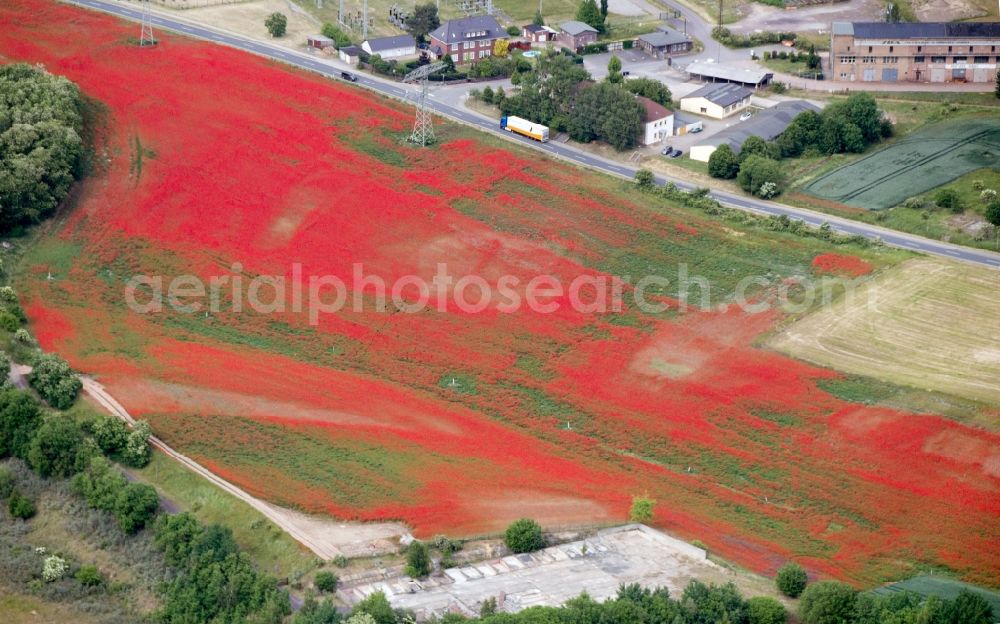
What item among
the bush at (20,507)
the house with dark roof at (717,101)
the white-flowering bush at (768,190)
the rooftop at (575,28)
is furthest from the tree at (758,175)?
the bush at (20,507)

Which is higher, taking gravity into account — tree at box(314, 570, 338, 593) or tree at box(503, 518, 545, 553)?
tree at box(503, 518, 545, 553)

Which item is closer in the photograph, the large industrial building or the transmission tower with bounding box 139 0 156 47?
the transmission tower with bounding box 139 0 156 47

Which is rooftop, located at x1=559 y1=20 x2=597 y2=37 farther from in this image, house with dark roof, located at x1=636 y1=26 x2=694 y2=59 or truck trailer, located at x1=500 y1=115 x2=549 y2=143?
truck trailer, located at x1=500 y1=115 x2=549 y2=143

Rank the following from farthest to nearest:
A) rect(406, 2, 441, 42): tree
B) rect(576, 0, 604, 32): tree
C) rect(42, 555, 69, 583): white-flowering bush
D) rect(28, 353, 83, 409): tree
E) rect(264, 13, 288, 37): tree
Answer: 1. rect(576, 0, 604, 32): tree
2. rect(406, 2, 441, 42): tree
3. rect(264, 13, 288, 37): tree
4. rect(28, 353, 83, 409): tree
5. rect(42, 555, 69, 583): white-flowering bush

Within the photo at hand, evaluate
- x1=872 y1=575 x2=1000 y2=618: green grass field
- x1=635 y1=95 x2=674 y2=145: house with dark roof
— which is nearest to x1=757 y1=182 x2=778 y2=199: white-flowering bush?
x1=635 y1=95 x2=674 y2=145: house with dark roof

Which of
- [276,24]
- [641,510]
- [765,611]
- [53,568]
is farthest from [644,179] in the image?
[53,568]

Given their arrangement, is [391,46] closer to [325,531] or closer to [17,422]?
[17,422]
